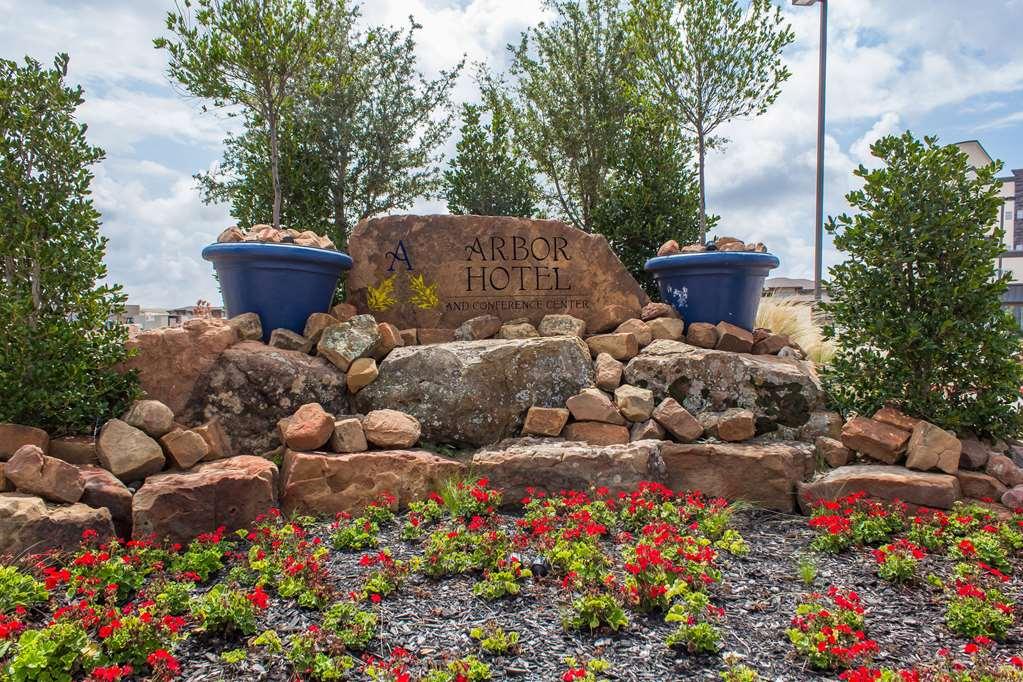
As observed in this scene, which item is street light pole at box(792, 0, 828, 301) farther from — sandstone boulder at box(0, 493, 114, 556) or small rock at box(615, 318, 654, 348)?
sandstone boulder at box(0, 493, 114, 556)

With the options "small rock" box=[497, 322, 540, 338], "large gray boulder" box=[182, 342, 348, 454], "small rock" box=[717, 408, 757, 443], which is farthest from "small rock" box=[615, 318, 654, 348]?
"large gray boulder" box=[182, 342, 348, 454]

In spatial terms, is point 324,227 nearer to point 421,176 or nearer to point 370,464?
point 421,176

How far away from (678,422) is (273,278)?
3.09 m

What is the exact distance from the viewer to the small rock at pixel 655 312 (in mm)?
5801

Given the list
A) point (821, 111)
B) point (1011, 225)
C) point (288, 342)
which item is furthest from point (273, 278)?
point (1011, 225)

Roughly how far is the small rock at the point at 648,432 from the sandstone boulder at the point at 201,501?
7.30 feet

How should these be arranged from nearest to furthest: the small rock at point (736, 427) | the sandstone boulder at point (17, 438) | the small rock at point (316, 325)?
1. the sandstone boulder at point (17, 438)
2. the small rock at point (736, 427)
3. the small rock at point (316, 325)

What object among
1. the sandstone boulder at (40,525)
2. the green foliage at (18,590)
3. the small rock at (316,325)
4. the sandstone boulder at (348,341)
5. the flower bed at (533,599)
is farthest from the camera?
the small rock at (316,325)

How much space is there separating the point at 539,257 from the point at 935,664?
3.97 meters

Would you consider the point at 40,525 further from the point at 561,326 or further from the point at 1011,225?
the point at 1011,225

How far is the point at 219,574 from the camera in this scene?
3.32m

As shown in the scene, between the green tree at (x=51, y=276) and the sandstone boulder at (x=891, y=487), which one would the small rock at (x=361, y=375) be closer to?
the green tree at (x=51, y=276)

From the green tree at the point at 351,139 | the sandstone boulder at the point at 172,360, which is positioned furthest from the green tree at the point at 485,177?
the sandstone boulder at the point at 172,360

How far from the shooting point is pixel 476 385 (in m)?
4.75
